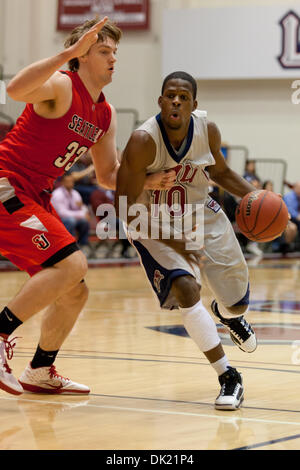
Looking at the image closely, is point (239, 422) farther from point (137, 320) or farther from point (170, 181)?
point (137, 320)

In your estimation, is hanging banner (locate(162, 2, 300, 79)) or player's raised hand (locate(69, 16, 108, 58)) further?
hanging banner (locate(162, 2, 300, 79))

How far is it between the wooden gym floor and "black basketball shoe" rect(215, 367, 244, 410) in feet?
0.15

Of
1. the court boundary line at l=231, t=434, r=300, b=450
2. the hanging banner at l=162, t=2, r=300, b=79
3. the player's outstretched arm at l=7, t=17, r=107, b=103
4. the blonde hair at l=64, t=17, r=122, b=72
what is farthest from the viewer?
the hanging banner at l=162, t=2, r=300, b=79

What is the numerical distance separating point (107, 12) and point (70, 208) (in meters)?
7.65

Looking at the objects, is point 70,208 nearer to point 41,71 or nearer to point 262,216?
point 262,216

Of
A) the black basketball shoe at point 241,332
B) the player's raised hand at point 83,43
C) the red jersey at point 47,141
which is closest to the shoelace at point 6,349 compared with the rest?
the red jersey at point 47,141

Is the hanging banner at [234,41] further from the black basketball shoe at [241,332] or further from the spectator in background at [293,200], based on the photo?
the black basketball shoe at [241,332]

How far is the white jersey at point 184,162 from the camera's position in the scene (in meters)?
4.56

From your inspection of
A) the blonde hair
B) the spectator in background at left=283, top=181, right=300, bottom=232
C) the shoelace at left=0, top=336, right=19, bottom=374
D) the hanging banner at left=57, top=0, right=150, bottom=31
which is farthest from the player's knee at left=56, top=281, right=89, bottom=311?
the hanging banner at left=57, top=0, right=150, bottom=31

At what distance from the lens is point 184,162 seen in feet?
15.3

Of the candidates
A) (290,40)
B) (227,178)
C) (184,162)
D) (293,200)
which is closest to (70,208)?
(293,200)

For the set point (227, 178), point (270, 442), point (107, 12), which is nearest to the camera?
point (270, 442)

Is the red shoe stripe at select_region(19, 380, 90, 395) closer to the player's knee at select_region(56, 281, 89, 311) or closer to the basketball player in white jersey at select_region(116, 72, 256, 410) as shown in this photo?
the player's knee at select_region(56, 281, 89, 311)

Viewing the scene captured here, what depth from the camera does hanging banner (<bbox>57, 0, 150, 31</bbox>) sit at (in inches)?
755
